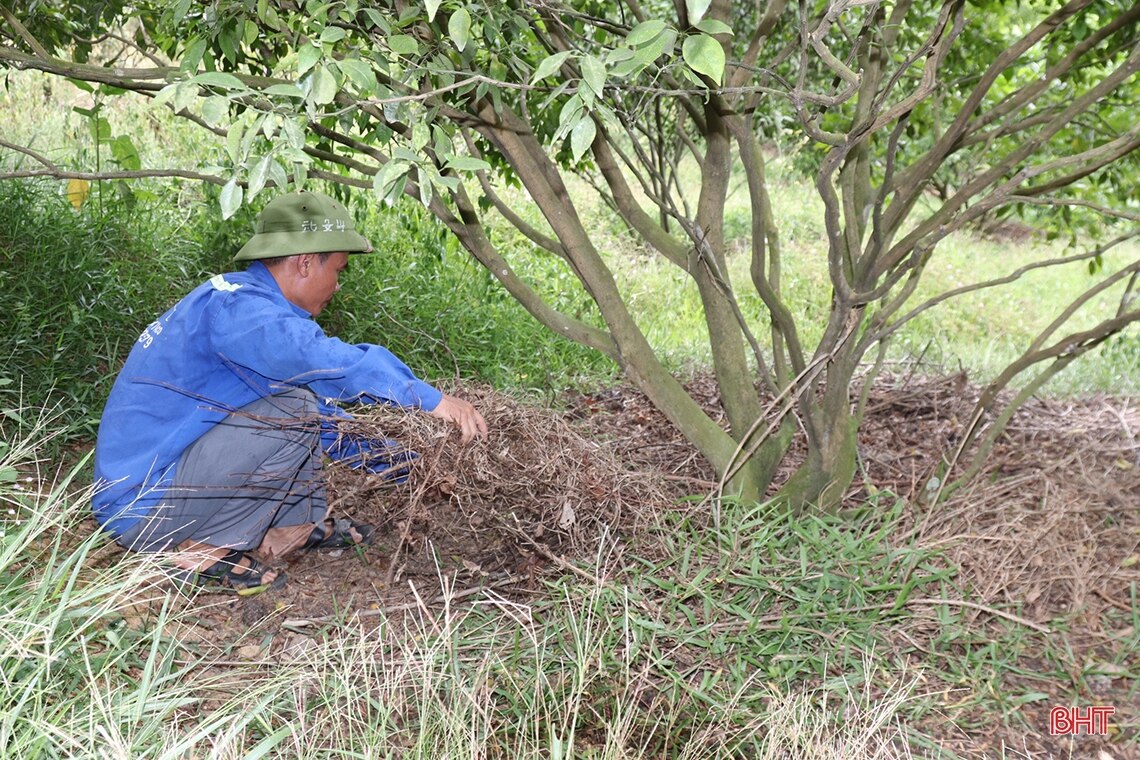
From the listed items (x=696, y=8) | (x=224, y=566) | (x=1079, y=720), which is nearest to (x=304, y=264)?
(x=224, y=566)

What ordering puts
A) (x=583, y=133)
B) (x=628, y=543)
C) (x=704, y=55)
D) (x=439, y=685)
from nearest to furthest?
(x=704, y=55) → (x=583, y=133) → (x=439, y=685) → (x=628, y=543)

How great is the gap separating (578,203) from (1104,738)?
689cm

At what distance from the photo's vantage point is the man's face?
10.6 ft

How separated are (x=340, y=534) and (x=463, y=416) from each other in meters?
0.71

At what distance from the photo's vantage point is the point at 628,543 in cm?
303

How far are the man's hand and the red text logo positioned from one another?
1.68 m

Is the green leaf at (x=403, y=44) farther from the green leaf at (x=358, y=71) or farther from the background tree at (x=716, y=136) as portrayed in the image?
the green leaf at (x=358, y=71)

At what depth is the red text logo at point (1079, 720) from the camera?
2.54m

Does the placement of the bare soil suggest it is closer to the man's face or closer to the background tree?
the background tree

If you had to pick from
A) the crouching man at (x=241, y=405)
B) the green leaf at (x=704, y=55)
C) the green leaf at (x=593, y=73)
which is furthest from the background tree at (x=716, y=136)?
the green leaf at (x=704, y=55)

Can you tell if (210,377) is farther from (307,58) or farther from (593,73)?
(593,73)

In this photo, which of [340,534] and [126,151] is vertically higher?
[126,151]

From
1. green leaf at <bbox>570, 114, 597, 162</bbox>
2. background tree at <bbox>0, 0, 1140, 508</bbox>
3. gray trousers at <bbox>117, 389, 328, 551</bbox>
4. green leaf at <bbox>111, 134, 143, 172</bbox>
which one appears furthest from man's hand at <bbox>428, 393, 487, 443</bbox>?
green leaf at <bbox>111, 134, 143, 172</bbox>

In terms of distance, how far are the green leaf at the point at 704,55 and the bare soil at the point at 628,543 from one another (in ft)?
4.68
